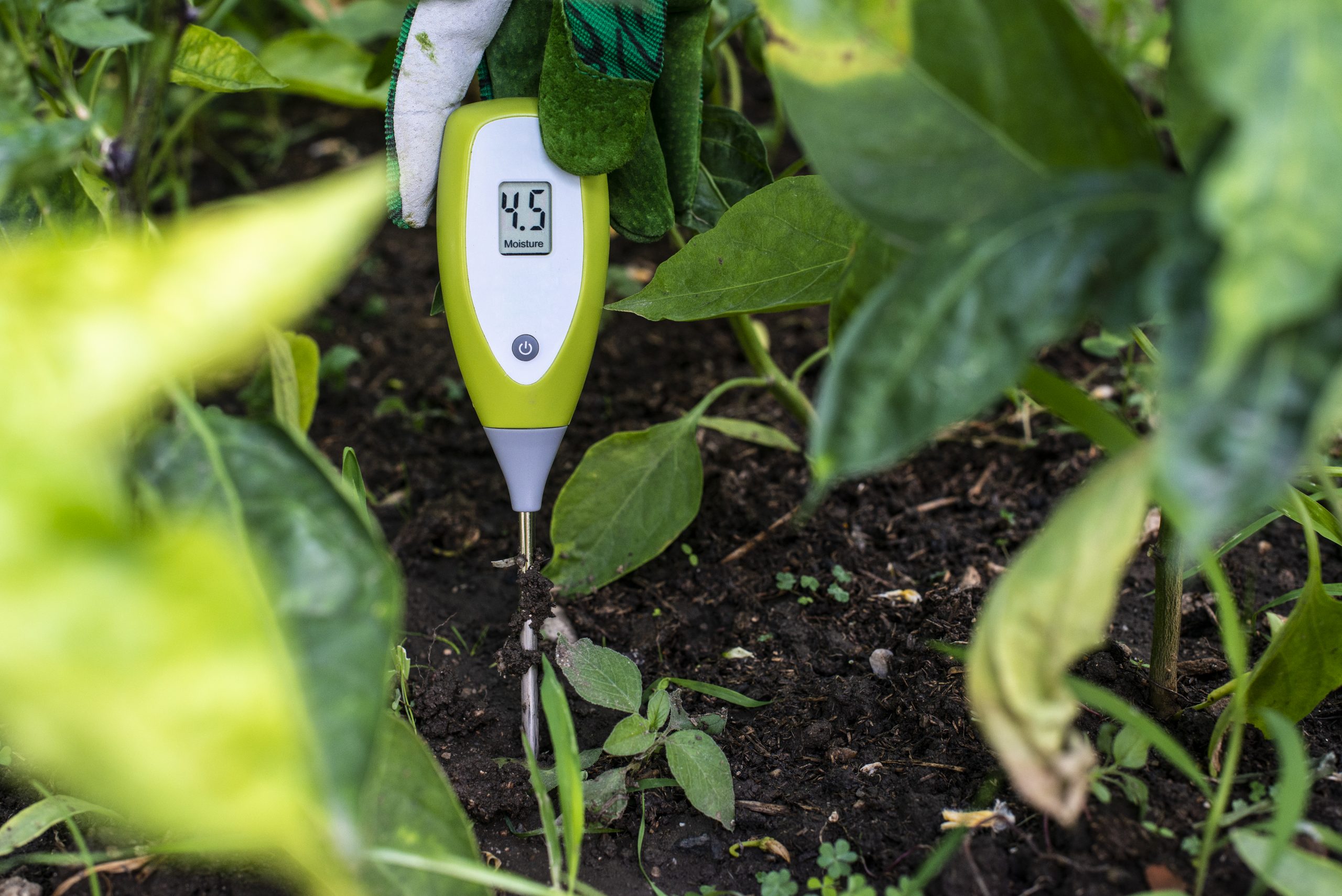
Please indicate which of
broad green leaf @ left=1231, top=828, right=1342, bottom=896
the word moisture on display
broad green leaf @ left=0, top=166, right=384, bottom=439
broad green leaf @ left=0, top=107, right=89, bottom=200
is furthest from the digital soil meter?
broad green leaf @ left=1231, top=828, right=1342, bottom=896

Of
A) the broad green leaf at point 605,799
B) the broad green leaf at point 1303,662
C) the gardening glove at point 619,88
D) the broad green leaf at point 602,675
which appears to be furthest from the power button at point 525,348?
the broad green leaf at point 1303,662

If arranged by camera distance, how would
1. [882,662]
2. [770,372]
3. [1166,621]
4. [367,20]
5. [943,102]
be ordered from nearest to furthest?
[943,102]
[1166,621]
[882,662]
[770,372]
[367,20]

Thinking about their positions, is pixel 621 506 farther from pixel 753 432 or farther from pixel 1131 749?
pixel 1131 749

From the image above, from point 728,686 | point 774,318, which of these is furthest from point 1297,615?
point 774,318

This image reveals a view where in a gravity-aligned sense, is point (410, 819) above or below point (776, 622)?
above

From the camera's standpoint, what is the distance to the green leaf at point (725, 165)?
3.34 feet

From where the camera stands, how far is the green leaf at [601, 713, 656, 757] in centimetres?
84

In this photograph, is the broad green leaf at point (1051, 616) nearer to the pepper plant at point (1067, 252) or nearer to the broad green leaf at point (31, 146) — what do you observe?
the pepper plant at point (1067, 252)

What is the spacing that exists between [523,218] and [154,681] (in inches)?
23.1

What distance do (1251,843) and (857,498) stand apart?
700 mm

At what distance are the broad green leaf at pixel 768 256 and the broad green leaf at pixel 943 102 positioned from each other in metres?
0.28

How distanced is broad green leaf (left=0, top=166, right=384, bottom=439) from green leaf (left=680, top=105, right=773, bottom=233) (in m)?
0.63

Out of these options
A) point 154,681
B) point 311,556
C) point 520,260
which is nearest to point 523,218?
point 520,260

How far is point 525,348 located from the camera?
89 centimetres
